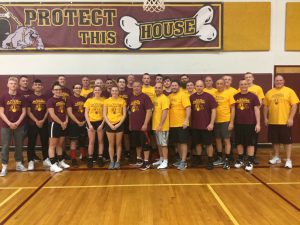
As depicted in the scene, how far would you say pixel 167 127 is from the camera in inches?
227

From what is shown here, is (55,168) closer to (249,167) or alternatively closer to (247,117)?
(249,167)

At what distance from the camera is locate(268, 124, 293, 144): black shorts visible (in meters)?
5.95

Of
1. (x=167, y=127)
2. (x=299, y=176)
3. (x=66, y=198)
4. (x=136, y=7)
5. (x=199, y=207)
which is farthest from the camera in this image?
(x=136, y=7)

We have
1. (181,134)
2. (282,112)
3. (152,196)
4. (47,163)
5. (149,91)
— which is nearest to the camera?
A: (152,196)

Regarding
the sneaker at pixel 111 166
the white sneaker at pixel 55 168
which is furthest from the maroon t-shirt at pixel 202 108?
the white sneaker at pixel 55 168

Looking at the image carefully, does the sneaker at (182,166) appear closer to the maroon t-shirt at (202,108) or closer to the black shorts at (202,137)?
the black shorts at (202,137)

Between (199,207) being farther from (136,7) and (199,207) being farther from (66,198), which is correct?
(136,7)

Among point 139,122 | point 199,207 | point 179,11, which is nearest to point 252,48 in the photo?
point 179,11

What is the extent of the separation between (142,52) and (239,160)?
12.3 feet

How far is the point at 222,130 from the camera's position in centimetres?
592

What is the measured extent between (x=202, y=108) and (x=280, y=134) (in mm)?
1769

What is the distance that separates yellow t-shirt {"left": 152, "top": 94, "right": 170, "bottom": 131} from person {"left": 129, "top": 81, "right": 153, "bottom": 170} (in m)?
0.14

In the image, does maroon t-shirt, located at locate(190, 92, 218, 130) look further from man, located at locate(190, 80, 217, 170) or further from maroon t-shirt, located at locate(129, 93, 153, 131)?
maroon t-shirt, located at locate(129, 93, 153, 131)

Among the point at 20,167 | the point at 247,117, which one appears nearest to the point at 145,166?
the point at 247,117
